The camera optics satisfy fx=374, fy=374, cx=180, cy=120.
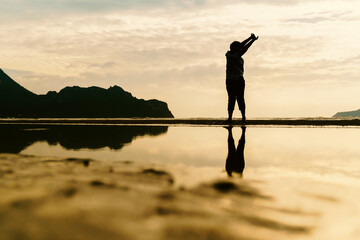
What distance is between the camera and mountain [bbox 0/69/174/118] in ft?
92.1

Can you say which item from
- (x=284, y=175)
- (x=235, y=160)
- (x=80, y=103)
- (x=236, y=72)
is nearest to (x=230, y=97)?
(x=236, y=72)

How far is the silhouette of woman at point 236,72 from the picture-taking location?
7985 mm

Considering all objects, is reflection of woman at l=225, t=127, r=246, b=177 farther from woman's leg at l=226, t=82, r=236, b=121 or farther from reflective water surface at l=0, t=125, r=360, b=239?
woman's leg at l=226, t=82, r=236, b=121

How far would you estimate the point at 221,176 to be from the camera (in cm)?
236

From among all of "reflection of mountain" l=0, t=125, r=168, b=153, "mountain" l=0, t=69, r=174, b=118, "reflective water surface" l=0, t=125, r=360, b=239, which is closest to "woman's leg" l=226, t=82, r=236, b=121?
"reflection of mountain" l=0, t=125, r=168, b=153

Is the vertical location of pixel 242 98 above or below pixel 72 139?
above

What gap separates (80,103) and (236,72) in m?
26.3

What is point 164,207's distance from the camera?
1.59 meters

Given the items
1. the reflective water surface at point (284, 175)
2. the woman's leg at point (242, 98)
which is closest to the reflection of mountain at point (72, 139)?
the reflective water surface at point (284, 175)

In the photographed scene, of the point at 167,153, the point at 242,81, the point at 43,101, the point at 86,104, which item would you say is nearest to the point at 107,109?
the point at 86,104

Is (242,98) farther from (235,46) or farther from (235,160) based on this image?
(235,160)

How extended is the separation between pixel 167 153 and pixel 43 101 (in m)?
28.5

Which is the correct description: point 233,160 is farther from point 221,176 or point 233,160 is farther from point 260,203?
point 260,203

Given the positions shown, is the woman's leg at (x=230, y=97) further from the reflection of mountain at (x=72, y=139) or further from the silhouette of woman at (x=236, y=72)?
the reflection of mountain at (x=72, y=139)
